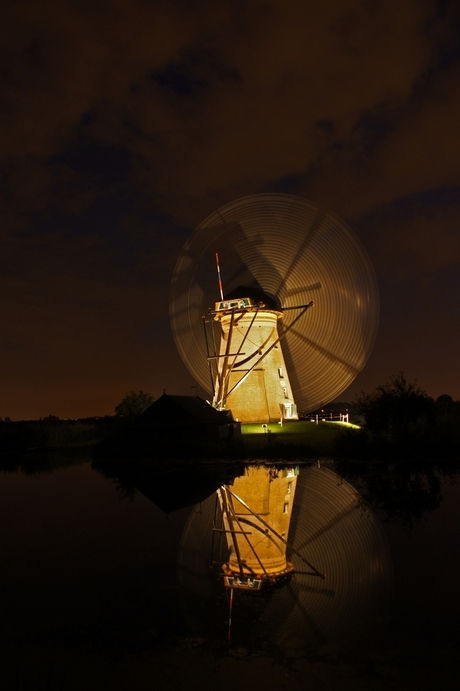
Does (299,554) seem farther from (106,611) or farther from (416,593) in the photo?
(106,611)

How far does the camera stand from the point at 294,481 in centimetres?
1653

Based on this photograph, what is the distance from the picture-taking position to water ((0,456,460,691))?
5082 millimetres

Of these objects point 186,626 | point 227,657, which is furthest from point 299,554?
point 227,657

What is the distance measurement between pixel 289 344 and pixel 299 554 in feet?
84.4

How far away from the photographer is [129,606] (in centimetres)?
678

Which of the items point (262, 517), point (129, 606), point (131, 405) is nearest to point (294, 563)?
point (129, 606)

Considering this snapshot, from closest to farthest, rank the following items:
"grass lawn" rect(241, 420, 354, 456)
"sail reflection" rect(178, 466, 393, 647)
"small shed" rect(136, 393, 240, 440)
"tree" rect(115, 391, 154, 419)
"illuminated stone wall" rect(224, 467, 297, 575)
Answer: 1. "sail reflection" rect(178, 466, 393, 647)
2. "illuminated stone wall" rect(224, 467, 297, 575)
3. "grass lawn" rect(241, 420, 354, 456)
4. "small shed" rect(136, 393, 240, 440)
5. "tree" rect(115, 391, 154, 419)

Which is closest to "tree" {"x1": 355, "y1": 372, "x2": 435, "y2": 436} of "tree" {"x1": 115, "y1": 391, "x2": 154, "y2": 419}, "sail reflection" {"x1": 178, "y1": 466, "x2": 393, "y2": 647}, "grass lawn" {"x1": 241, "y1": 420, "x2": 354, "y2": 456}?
"grass lawn" {"x1": 241, "y1": 420, "x2": 354, "y2": 456}

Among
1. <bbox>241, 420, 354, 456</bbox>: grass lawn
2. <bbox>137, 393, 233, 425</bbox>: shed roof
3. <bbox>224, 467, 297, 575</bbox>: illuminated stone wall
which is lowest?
<bbox>224, 467, 297, 575</bbox>: illuminated stone wall

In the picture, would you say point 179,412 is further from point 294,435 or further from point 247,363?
point 294,435

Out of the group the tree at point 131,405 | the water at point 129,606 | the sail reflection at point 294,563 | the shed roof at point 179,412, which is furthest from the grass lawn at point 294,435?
the tree at point 131,405

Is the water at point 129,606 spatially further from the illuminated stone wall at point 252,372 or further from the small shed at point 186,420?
the illuminated stone wall at point 252,372

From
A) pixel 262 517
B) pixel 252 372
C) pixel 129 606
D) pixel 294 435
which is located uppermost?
pixel 252 372

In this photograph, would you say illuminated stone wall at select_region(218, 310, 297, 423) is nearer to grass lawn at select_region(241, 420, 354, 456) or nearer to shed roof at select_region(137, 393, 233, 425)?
grass lawn at select_region(241, 420, 354, 456)
